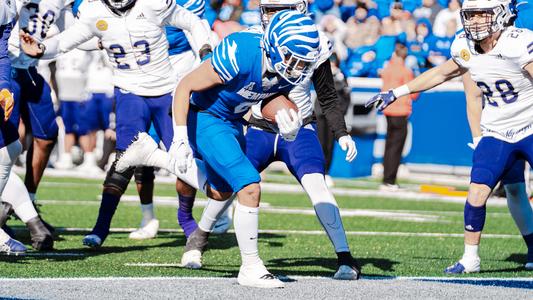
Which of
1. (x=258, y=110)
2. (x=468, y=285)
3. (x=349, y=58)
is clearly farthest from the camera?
(x=349, y=58)

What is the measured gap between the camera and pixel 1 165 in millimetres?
7777

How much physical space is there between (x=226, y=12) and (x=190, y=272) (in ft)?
35.3

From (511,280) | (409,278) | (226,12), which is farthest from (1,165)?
(226,12)

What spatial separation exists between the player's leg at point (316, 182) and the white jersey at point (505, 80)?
1.22 metres

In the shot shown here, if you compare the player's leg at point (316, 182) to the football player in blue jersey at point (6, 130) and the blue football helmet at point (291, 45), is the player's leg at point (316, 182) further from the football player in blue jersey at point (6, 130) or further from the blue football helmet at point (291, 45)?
the football player in blue jersey at point (6, 130)

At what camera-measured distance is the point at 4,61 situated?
736cm

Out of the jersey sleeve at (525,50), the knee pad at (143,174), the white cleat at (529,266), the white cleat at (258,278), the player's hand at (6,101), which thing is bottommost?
the knee pad at (143,174)

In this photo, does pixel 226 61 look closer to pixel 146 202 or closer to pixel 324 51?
pixel 324 51

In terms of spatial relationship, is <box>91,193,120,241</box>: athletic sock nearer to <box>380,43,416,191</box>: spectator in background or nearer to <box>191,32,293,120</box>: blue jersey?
<box>191,32,293,120</box>: blue jersey

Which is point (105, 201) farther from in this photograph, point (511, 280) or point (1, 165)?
point (511, 280)

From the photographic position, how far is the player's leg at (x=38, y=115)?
9078mm

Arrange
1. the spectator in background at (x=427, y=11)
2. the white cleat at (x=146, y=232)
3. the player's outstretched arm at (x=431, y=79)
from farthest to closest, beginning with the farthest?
the spectator in background at (x=427, y=11) < the white cleat at (x=146, y=232) < the player's outstretched arm at (x=431, y=79)

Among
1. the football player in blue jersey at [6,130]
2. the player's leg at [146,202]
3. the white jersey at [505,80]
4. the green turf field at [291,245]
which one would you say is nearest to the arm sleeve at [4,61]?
the football player in blue jersey at [6,130]

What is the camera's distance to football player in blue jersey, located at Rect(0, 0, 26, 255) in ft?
24.0
